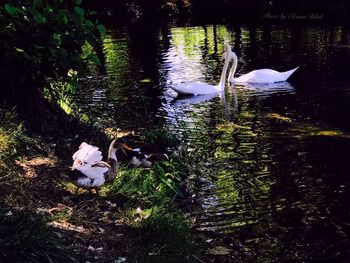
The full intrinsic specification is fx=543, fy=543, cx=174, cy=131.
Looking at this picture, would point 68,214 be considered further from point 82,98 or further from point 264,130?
point 82,98

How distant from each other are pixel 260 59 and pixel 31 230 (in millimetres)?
17120

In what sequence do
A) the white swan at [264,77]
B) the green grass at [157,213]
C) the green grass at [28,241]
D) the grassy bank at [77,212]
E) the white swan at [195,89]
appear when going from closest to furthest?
1. the green grass at [28,241]
2. the grassy bank at [77,212]
3. the green grass at [157,213]
4. the white swan at [195,89]
5. the white swan at [264,77]

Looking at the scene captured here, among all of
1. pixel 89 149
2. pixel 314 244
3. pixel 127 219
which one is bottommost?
pixel 314 244

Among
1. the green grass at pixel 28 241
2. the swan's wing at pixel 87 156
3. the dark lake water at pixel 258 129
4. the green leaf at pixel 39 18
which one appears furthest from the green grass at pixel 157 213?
the green leaf at pixel 39 18

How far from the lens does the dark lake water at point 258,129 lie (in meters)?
6.66

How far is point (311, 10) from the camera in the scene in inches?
1394

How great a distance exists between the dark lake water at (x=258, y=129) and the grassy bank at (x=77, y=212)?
1.95 feet

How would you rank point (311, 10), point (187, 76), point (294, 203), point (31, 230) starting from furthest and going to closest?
point (311, 10) → point (187, 76) → point (294, 203) → point (31, 230)

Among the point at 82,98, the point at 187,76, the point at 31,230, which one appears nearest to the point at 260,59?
the point at 187,76

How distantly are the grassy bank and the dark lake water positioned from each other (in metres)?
0.59

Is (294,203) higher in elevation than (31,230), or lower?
lower

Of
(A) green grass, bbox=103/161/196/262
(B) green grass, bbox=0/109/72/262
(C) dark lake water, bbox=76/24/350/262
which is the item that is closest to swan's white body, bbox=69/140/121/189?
(A) green grass, bbox=103/161/196/262

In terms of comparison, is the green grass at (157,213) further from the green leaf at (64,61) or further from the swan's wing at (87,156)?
the green leaf at (64,61)

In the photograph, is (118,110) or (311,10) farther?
(311,10)
